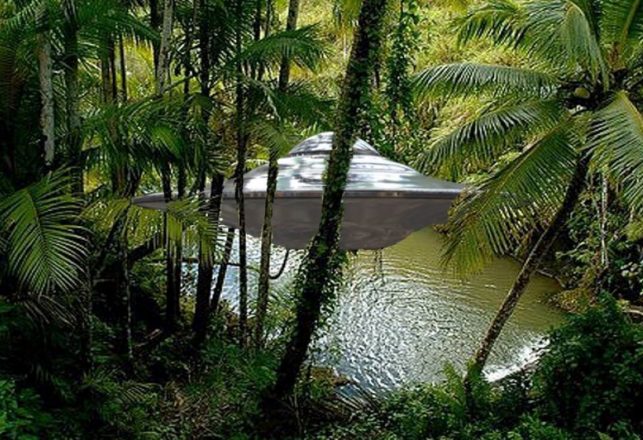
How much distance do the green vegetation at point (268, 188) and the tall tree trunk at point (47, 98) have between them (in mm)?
14

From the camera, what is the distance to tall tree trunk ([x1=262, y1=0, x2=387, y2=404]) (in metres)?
3.31

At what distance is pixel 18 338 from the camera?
3328 mm

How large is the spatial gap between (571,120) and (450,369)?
84.4 inches

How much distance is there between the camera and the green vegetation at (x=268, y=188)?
3.19 metres

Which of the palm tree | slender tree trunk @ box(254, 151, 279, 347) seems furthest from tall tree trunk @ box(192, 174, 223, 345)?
the palm tree

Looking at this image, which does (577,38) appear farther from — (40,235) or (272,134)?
(40,235)

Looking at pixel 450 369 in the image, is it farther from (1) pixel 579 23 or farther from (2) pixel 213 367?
(1) pixel 579 23

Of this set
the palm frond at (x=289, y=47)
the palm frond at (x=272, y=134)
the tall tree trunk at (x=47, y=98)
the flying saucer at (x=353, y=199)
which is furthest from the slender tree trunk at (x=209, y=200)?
the tall tree trunk at (x=47, y=98)

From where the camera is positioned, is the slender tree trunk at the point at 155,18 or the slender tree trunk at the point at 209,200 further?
the slender tree trunk at the point at 155,18

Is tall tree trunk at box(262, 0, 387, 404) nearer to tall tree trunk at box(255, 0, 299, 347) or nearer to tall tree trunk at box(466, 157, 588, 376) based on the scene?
tall tree trunk at box(255, 0, 299, 347)

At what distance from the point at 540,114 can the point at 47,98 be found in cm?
345

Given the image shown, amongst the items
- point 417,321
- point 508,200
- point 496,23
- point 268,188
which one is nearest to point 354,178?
point 268,188

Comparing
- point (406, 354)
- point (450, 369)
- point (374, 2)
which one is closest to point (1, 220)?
point (374, 2)

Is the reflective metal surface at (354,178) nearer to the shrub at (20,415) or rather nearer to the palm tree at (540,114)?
the palm tree at (540,114)
